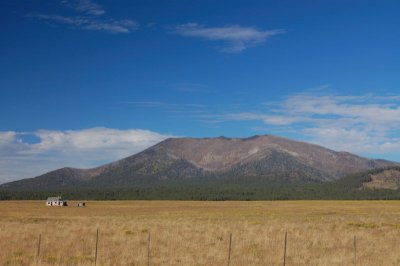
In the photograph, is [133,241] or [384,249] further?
[133,241]

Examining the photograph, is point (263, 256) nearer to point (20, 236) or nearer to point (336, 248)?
point (336, 248)

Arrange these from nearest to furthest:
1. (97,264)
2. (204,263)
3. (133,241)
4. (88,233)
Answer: (97,264)
(204,263)
(133,241)
(88,233)

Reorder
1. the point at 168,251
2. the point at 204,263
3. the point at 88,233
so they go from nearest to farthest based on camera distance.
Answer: the point at 204,263
the point at 168,251
the point at 88,233

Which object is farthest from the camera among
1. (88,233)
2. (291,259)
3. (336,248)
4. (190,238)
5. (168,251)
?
(88,233)

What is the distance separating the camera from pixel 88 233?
38.5m

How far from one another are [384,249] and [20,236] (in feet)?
79.9

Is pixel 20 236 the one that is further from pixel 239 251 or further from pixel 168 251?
pixel 239 251

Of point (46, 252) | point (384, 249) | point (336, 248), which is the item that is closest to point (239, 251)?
point (336, 248)

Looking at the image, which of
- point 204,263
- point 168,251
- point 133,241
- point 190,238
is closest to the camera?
point 204,263

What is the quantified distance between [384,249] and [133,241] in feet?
52.2

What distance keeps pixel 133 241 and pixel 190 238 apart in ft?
14.6

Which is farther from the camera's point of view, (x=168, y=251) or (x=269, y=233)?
(x=269, y=233)

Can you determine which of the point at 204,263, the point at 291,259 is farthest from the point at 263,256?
the point at 204,263

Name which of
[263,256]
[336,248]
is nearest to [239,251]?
[263,256]
